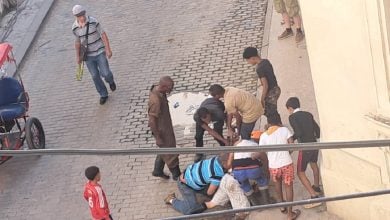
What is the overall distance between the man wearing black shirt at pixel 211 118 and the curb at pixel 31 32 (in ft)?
14.9

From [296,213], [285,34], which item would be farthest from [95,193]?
[285,34]

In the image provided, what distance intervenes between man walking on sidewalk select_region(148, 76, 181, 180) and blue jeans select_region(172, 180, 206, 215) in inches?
20.0

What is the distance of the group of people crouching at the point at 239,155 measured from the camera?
9133 millimetres

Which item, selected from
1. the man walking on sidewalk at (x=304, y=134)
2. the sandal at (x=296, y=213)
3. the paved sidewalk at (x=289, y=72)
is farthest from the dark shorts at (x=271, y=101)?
the sandal at (x=296, y=213)

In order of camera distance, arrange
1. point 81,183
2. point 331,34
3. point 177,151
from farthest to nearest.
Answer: point 81,183
point 331,34
point 177,151

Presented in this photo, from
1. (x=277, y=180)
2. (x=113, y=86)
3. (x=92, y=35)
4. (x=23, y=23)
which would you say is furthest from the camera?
(x=23, y=23)

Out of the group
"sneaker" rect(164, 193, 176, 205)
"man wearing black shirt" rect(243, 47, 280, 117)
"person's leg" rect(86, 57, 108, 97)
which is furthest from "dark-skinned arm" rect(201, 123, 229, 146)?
"person's leg" rect(86, 57, 108, 97)

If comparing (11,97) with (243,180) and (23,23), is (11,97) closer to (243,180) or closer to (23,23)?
(243,180)

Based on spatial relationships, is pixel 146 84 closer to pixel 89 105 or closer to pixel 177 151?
pixel 89 105

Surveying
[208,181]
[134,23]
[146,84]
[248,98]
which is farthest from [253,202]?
[134,23]

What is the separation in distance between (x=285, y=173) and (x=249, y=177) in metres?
0.46

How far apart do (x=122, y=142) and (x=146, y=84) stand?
1.58 m

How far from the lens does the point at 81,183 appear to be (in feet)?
35.6

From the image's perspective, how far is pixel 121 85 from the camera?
507 inches
